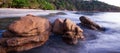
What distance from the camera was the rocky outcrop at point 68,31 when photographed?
20031 millimetres

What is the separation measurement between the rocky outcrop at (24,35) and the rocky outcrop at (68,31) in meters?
1.83

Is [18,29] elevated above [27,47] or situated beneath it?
elevated above

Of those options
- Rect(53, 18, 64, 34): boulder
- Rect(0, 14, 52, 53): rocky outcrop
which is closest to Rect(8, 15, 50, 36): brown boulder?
Rect(0, 14, 52, 53): rocky outcrop

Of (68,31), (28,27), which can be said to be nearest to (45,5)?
(68,31)

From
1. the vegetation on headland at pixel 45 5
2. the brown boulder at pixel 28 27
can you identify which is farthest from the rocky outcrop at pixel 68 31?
the vegetation on headland at pixel 45 5

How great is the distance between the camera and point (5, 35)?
1817cm

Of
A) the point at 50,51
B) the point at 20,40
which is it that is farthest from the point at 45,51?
the point at 20,40

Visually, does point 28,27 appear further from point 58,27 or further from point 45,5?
point 45,5

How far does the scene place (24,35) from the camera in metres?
17.6

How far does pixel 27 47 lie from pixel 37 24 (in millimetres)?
2499

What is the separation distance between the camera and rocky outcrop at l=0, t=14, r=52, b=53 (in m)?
16.6

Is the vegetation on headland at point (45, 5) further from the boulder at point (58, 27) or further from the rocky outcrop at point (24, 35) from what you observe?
the rocky outcrop at point (24, 35)

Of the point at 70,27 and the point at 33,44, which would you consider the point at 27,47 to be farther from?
the point at 70,27

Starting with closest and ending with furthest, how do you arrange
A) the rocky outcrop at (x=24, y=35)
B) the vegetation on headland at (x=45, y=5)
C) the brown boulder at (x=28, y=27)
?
the rocky outcrop at (x=24, y=35) → the brown boulder at (x=28, y=27) → the vegetation on headland at (x=45, y=5)
